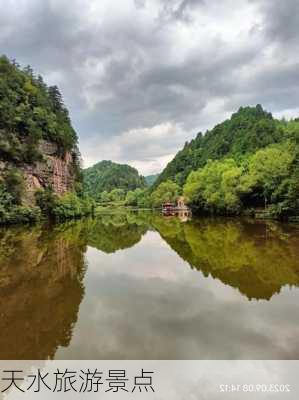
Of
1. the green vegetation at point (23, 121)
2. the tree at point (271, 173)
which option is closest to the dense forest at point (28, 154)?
the green vegetation at point (23, 121)

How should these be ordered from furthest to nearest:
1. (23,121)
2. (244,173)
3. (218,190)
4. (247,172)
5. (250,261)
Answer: (218,190), (247,172), (244,173), (23,121), (250,261)

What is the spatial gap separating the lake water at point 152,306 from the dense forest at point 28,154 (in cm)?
2508

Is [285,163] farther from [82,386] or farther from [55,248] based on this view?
[82,386]

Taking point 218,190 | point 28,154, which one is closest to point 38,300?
point 28,154

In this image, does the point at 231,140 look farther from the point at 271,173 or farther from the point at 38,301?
the point at 38,301

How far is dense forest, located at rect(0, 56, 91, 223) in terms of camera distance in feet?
134

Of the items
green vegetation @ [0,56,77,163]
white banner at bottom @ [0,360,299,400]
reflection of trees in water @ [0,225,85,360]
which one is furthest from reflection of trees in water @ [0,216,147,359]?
green vegetation @ [0,56,77,163]

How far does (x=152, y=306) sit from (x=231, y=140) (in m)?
95.3

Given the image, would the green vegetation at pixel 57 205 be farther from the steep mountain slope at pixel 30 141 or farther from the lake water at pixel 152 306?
the lake water at pixel 152 306

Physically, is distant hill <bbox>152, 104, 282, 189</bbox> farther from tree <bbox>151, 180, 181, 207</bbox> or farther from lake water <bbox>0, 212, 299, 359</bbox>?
lake water <bbox>0, 212, 299, 359</bbox>

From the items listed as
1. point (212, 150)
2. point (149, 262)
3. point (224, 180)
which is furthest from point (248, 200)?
point (212, 150)

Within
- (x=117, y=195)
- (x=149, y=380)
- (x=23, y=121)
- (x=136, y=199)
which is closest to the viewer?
(x=149, y=380)

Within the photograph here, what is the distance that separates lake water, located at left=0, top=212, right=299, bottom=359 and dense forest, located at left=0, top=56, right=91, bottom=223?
25.1m

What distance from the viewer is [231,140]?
327 ft
